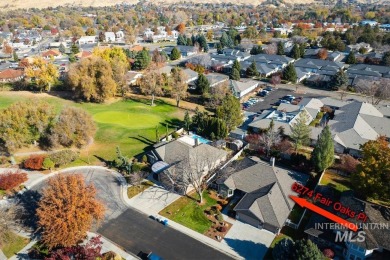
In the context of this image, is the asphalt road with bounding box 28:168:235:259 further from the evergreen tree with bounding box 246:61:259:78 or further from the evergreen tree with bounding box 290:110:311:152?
the evergreen tree with bounding box 246:61:259:78

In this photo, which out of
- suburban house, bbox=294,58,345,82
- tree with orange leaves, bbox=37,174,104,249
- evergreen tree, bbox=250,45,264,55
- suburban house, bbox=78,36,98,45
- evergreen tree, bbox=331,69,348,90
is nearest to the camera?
tree with orange leaves, bbox=37,174,104,249

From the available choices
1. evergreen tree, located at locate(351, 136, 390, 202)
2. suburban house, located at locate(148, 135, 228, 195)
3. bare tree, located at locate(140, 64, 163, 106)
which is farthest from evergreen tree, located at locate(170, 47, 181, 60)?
evergreen tree, located at locate(351, 136, 390, 202)

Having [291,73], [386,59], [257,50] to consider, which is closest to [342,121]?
[291,73]

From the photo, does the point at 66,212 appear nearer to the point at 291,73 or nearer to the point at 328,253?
the point at 328,253

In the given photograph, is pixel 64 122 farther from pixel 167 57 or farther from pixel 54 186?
pixel 167 57

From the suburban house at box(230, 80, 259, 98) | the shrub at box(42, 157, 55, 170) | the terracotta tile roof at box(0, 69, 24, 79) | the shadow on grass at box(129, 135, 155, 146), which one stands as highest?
the terracotta tile roof at box(0, 69, 24, 79)

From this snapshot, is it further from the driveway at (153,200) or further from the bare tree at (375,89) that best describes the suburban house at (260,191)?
the bare tree at (375,89)
